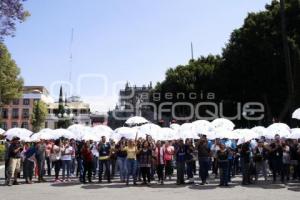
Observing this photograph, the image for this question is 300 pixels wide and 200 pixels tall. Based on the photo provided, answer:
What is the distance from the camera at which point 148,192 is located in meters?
15.0

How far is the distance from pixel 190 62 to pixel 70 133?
36.9 metres

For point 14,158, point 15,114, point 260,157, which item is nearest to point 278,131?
point 260,157

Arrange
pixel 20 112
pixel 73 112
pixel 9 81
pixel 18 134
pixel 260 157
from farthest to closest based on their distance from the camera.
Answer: pixel 73 112
pixel 20 112
pixel 9 81
pixel 18 134
pixel 260 157

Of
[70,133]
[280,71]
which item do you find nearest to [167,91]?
[280,71]

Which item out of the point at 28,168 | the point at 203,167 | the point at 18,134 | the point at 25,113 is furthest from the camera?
the point at 25,113

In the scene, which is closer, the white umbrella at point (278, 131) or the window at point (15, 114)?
the white umbrella at point (278, 131)

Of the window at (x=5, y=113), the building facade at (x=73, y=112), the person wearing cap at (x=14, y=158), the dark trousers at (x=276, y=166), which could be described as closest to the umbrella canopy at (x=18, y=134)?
the person wearing cap at (x=14, y=158)

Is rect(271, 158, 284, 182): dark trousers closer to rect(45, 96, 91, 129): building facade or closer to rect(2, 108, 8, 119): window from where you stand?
rect(45, 96, 91, 129): building facade

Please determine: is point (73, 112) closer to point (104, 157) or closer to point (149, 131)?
point (149, 131)

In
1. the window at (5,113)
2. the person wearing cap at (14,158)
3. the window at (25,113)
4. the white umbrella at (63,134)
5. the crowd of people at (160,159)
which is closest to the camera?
the crowd of people at (160,159)

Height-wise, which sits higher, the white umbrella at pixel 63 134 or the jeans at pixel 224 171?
the white umbrella at pixel 63 134

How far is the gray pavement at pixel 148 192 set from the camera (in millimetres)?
13727

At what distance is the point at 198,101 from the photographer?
171ft

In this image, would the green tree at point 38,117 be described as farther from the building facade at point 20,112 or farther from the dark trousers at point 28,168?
the dark trousers at point 28,168
